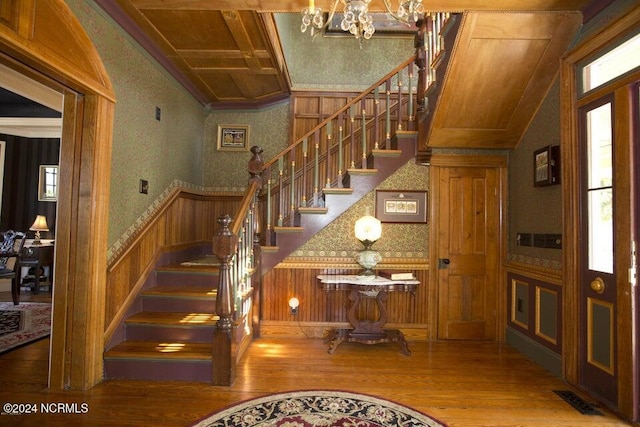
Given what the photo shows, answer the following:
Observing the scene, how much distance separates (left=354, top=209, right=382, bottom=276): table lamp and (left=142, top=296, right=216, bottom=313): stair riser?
163cm

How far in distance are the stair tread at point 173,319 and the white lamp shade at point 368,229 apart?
1767mm

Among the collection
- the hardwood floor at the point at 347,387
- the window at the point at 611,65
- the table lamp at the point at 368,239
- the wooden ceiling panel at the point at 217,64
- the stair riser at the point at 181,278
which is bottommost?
the hardwood floor at the point at 347,387

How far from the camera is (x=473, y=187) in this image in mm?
4359

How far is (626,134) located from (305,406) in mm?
2979

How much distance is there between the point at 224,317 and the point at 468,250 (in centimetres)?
290

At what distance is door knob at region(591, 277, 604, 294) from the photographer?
2736mm

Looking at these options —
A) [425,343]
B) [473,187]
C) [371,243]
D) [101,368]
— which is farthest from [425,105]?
[101,368]

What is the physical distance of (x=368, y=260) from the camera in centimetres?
404

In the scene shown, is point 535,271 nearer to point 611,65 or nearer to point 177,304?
point 611,65

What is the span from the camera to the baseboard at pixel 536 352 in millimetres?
3316

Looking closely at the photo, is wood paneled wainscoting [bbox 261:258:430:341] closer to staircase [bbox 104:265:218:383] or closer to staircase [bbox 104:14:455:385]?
staircase [bbox 104:14:455:385]

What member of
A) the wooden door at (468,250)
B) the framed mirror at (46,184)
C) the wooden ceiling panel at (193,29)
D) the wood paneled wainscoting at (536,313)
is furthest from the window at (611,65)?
the framed mirror at (46,184)

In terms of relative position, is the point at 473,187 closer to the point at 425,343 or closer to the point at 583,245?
the point at 583,245

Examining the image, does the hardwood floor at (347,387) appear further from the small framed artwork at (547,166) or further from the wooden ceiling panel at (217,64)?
the wooden ceiling panel at (217,64)
